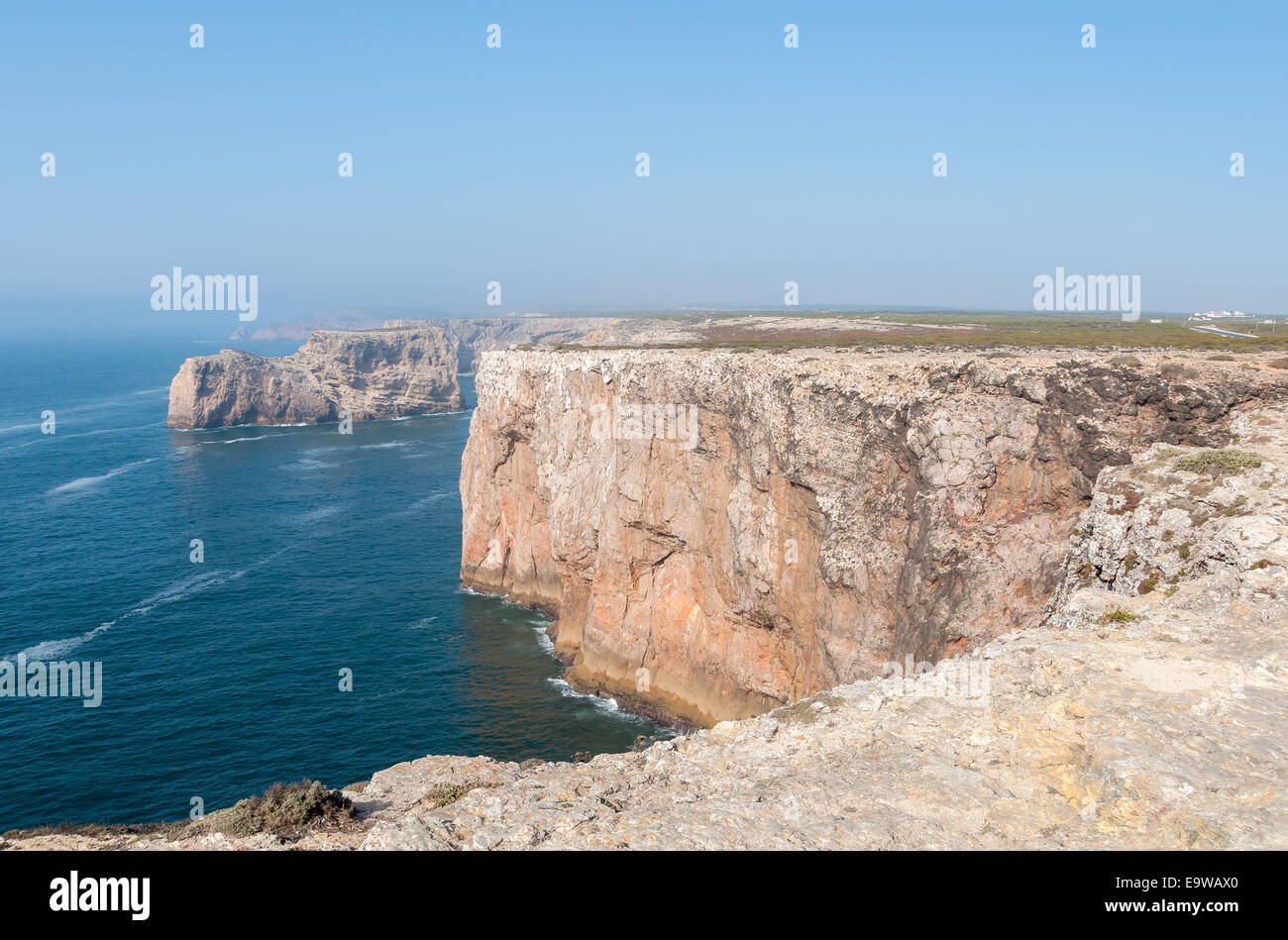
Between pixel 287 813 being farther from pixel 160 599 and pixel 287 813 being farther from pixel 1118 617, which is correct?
pixel 160 599

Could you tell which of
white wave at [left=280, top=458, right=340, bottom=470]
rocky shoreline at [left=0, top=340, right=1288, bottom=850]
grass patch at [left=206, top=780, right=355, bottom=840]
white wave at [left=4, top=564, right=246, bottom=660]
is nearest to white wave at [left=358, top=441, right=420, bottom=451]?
white wave at [left=280, top=458, right=340, bottom=470]

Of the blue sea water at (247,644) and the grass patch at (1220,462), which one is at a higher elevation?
the grass patch at (1220,462)

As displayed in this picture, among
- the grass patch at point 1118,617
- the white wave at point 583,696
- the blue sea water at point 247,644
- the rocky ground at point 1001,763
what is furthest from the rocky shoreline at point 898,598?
the blue sea water at point 247,644

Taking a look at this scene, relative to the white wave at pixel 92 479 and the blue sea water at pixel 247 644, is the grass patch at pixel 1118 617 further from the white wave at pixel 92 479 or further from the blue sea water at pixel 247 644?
the white wave at pixel 92 479

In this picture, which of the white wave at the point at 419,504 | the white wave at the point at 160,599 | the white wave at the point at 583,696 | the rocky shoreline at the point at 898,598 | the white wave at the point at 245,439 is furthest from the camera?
the white wave at the point at 245,439

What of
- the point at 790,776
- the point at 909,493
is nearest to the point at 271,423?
the point at 909,493

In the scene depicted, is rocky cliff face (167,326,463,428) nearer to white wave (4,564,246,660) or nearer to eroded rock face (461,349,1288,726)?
white wave (4,564,246,660)

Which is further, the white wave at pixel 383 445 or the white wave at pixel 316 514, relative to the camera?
the white wave at pixel 383 445
